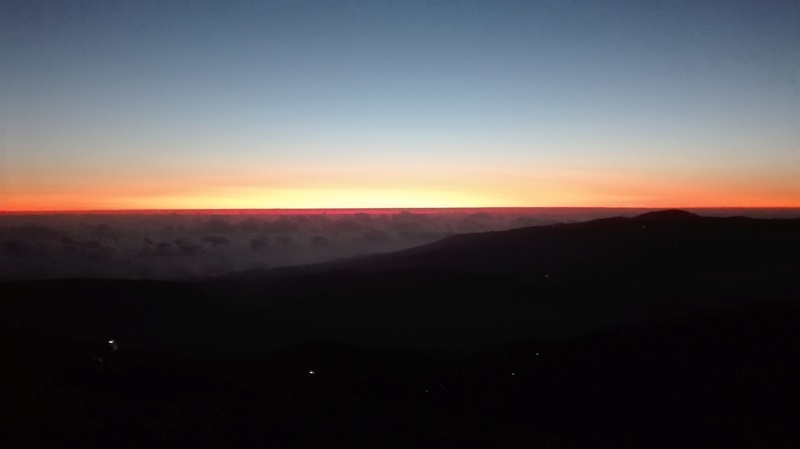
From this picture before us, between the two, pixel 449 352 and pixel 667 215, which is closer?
pixel 449 352

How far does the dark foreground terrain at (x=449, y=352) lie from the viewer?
925 inches

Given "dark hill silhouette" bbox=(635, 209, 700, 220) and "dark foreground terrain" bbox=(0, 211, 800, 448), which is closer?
"dark foreground terrain" bbox=(0, 211, 800, 448)

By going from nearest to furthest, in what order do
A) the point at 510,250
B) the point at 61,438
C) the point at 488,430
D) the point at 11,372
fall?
the point at 61,438
the point at 488,430
the point at 11,372
the point at 510,250

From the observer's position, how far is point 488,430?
77.7 feet

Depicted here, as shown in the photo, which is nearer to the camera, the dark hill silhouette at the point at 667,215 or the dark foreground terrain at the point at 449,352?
the dark foreground terrain at the point at 449,352

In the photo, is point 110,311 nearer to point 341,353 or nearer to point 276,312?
point 276,312

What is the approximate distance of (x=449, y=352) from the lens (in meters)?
43.6

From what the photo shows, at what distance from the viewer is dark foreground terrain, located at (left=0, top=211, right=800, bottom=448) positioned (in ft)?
77.0

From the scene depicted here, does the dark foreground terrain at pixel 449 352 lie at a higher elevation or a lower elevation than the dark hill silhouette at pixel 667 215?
lower

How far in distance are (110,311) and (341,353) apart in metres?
36.8

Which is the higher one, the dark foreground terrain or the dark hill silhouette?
the dark hill silhouette

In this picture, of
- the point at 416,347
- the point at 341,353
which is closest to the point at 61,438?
the point at 341,353

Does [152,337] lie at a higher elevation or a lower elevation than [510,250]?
lower

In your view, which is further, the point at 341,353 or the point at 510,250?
the point at 510,250
